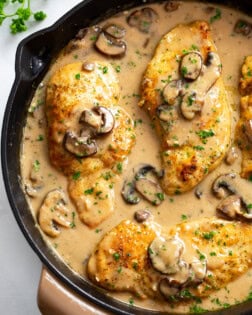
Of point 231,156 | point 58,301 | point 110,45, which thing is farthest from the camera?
point 110,45

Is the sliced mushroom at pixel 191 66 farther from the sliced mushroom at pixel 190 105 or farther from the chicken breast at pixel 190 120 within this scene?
the sliced mushroom at pixel 190 105

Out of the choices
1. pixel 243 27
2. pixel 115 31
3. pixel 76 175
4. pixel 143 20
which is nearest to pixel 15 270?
pixel 76 175

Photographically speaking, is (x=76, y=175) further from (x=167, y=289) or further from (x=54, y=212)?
(x=167, y=289)

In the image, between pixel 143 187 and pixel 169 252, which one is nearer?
pixel 169 252

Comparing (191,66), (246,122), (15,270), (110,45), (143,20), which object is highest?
(143,20)

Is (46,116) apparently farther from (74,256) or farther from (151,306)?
(151,306)

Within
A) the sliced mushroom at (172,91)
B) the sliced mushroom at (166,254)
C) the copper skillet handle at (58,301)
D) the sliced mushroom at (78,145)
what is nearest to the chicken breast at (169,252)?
the sliced mushroom at (166,254)
